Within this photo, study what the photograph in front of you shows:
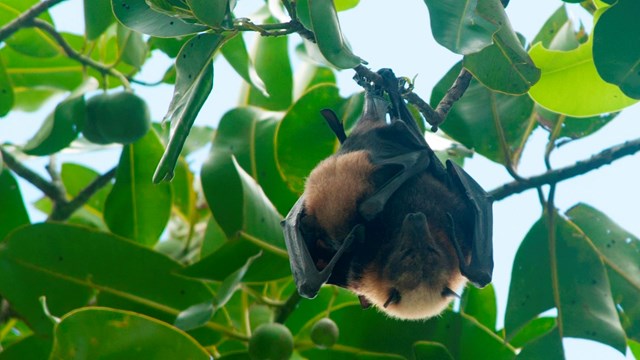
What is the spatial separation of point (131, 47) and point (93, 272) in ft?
4.34

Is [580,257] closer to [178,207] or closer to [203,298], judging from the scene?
[203,298]

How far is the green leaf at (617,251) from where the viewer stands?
3834 mm

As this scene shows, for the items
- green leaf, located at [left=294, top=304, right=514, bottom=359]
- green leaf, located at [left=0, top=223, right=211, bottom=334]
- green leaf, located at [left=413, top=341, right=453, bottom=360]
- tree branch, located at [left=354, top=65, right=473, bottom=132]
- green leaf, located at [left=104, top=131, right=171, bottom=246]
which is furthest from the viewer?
green leaf, located at [left=104, top=131, right=171, bottom=246]

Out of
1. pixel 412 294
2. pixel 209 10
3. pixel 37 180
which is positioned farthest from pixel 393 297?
pixel 37 180

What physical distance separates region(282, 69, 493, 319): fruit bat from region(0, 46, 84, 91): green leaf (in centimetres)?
238

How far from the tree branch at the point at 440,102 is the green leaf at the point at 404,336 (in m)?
0.95

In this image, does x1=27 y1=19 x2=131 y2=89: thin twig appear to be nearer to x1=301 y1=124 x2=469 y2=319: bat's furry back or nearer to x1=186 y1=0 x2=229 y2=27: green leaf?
x1=301 y1=124 x2=469 y2=319: bat's furry back

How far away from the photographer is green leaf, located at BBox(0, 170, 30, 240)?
14.4 ft

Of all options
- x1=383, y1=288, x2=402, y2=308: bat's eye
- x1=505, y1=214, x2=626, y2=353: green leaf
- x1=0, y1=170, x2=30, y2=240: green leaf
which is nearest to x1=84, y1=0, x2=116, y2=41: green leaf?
x1=0, y1=170, x2=30, y2=240: green leaf

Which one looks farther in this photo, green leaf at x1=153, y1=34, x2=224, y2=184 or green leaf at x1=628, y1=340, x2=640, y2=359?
green leaf at x1=628, y1=340, x2=640, y2=359

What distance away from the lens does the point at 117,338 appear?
3373 mm

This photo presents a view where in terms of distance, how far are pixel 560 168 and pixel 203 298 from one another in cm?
173

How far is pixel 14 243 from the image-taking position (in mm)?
3924

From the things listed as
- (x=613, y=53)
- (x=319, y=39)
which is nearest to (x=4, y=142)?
(x=319, y=39)
